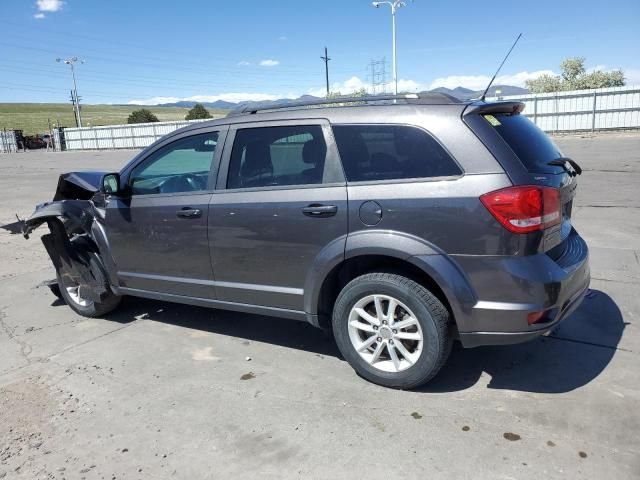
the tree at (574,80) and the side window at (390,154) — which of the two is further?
the tree at (574,80)

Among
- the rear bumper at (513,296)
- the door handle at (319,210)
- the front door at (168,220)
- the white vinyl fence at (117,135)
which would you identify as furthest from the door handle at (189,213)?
the white vinyl fence at (117,135)

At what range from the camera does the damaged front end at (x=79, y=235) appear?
15.7ft

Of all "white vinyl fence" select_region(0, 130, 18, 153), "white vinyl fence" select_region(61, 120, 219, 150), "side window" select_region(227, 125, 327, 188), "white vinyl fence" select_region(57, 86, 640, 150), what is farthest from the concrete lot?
"white vinyl fence" select_region(0, 130, 18, 153)

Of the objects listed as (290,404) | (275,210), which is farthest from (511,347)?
(275,210)

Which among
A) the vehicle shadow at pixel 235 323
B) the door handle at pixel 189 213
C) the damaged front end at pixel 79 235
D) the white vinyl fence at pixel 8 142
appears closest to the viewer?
the door handle at pixel 189 213

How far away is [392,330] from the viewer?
336 cm

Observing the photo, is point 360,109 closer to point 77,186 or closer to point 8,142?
point 77,186

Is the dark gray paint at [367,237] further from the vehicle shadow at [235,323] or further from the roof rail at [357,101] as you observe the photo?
the vehicle shadow at [235,323]

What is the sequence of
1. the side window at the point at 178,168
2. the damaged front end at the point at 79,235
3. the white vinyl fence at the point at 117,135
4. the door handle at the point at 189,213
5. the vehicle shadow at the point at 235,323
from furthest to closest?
the white vinyl fence at the point at 117,135 → the damaged front end at the point at 79,235 → the vehicle shadow at the point at 235,323 → the side window at the point at 178,168 → the door handle at the point at 189,213

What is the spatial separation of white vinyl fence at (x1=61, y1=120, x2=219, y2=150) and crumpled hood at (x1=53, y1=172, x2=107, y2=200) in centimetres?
3456

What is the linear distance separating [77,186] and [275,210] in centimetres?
267

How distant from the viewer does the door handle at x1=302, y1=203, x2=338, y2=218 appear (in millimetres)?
3395

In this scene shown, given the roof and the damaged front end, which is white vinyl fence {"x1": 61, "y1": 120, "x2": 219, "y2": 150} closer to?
the damaged front end

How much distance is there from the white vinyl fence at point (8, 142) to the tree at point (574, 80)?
57088mm
